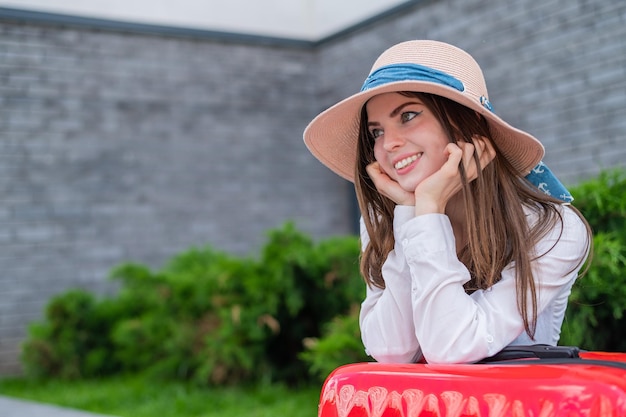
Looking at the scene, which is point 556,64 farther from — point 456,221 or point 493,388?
point 493,388

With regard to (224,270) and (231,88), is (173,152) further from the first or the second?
(224,270)

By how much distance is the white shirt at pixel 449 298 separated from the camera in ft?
5.71

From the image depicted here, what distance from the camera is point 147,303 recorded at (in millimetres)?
7215

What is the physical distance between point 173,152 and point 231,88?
3.70ft

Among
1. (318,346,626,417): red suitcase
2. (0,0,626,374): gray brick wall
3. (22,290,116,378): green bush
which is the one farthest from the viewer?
(22,290,116,378): green bush

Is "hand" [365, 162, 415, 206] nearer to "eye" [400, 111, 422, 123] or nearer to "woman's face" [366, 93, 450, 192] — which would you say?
"woman's face" [366, 93, 450, 192]

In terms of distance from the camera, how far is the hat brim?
6.00 ft

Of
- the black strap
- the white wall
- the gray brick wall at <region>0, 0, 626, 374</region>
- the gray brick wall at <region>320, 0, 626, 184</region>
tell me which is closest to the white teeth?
the black strap

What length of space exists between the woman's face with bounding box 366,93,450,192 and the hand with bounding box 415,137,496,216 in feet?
0.13

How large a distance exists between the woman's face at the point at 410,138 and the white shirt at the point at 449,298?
0.10m

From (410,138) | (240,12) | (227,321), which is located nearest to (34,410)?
(227,321)

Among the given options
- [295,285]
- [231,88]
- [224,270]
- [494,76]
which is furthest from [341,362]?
[231,88]

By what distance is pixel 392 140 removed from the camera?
1935 mm

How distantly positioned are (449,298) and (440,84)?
479 mm
